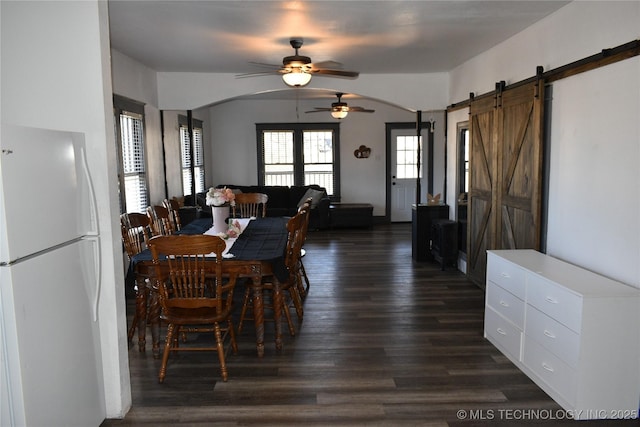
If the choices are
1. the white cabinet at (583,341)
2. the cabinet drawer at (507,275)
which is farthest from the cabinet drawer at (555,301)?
the cabinet drawer at (507,275)

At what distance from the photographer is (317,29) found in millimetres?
4562

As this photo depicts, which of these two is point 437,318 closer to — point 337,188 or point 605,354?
point 605,354

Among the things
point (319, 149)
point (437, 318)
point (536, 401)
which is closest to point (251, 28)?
point (437, 318)

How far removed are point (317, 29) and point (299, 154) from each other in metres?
6.52

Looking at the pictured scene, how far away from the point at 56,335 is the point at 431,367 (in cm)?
242

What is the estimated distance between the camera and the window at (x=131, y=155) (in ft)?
18.2

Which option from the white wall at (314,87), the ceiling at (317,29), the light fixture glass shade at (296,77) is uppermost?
the ceiling at (317,29)

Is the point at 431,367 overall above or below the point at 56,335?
below

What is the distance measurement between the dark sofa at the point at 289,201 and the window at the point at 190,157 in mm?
784

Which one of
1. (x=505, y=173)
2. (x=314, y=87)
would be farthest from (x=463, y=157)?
(x=314, y=87)

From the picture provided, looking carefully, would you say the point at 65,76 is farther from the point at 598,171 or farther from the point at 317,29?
the point at 598,171

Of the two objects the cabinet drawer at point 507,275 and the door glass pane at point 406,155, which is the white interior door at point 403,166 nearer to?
the door glass pane at point 406,155

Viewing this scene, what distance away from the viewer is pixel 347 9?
3.94 metres

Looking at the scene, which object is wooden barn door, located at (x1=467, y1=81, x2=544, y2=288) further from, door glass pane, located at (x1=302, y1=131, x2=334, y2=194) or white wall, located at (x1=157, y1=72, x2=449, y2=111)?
door glass pane, located at (x1=302, y1=131, x2=334, y2=194)
